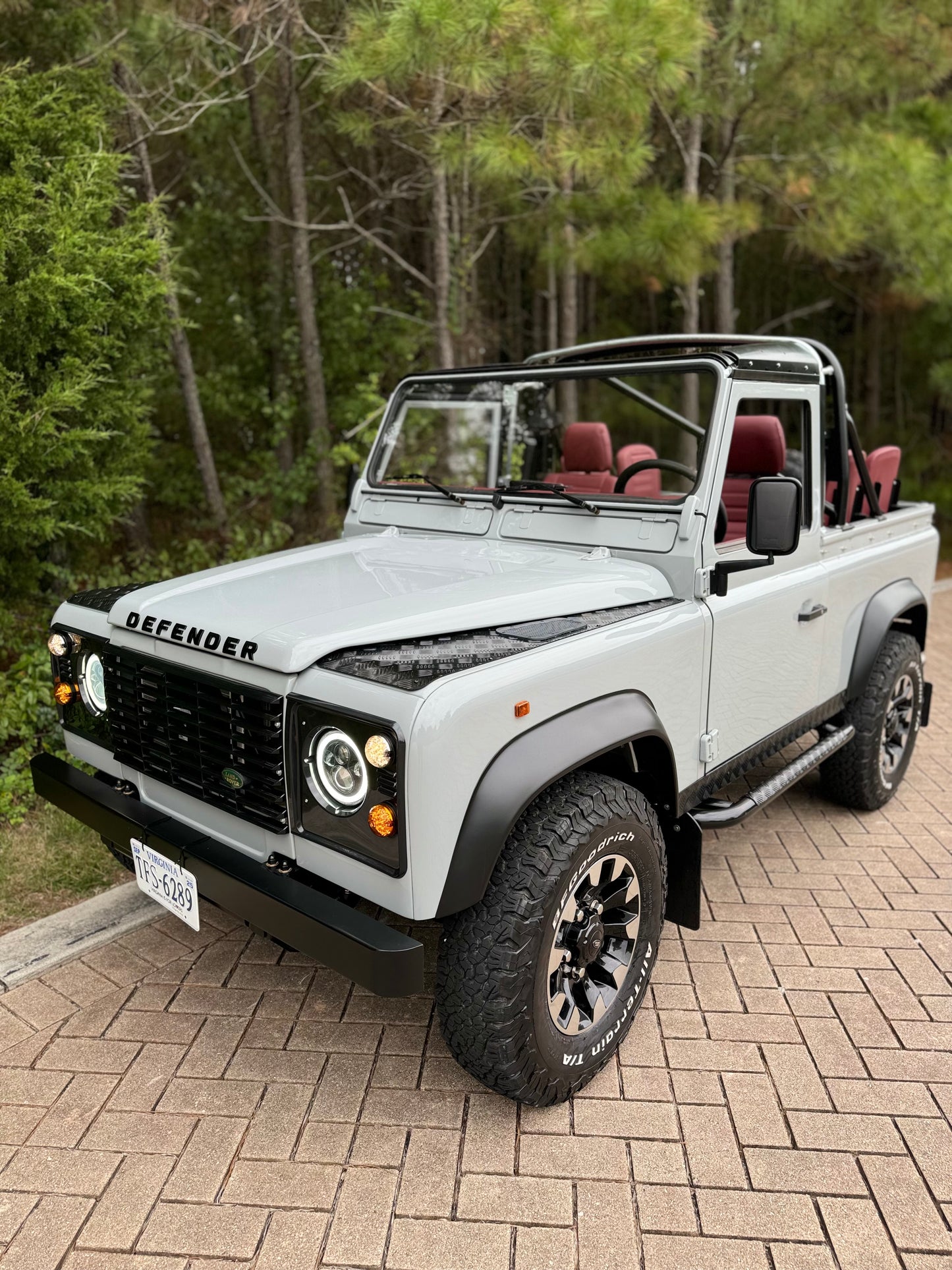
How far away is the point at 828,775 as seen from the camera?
454cm

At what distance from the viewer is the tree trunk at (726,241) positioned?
9672mm

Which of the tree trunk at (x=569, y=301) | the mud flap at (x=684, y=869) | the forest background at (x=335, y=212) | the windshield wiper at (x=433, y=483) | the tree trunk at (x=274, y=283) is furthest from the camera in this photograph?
the tree trunk at (x=274, y=283)

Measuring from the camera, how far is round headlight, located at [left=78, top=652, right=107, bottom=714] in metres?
3.08

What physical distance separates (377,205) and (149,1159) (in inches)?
375

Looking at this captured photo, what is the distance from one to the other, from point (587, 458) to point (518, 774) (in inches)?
88.4

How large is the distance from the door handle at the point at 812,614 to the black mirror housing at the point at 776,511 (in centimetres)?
80

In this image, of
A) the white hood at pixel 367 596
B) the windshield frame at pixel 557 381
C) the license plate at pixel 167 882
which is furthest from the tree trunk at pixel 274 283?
the license plate at pixel 167 882

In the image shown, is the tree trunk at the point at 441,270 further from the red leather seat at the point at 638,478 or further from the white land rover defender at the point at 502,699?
the white land rover defender at the point at 502,699

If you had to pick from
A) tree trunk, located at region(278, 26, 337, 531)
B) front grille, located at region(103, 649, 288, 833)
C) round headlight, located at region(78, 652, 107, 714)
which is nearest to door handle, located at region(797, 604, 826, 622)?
front grille, located at region(103, 649, 288, 833)

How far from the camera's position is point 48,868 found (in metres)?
3.88

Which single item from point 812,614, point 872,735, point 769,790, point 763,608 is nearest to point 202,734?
point 763,608

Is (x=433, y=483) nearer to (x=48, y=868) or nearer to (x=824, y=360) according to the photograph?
(x=824, y=360)

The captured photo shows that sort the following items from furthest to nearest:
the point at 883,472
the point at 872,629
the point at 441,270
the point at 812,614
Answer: the point at 441,270
the point at 883,472
the point at 872,629
the point at 812,614

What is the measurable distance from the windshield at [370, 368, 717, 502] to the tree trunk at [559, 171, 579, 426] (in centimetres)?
318
